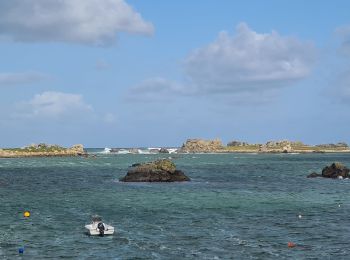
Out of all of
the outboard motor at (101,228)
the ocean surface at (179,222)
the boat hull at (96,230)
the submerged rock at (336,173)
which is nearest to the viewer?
the ocean surface at (179,222)

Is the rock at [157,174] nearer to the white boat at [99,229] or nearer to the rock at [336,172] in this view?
Answer: the rock at [336,172]

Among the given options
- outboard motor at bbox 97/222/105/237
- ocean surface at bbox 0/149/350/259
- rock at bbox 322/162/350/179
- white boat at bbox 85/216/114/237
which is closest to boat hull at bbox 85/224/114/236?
white boat at bbox 85/216/114/237

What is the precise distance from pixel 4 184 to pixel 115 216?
55503mm

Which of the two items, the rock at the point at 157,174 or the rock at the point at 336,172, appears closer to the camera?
the rock at the point at 157,174

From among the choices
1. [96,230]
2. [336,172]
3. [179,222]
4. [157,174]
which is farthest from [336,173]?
[96,230]

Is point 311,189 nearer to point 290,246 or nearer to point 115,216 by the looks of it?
point 115,216

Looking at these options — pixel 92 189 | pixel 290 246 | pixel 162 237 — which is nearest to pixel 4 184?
pixel 92 189

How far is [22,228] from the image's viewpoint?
5584 centimetres

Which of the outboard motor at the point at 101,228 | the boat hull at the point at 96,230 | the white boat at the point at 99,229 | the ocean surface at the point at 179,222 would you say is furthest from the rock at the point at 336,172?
the outboard motor at the point at 101,228

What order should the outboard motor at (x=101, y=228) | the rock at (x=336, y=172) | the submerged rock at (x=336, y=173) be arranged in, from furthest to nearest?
1. the rock at (x=336, y=172)
2. the submerged rock at (x=336, y=173)
3. the outboard motor at (x=101, y=228)

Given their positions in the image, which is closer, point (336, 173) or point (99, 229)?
point (99, 229)

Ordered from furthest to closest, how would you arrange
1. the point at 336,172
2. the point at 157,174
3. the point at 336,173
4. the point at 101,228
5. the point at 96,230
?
1. the point at 336,172
2. the point at 336,173
3. the point at 157,174
4. the point at 96,230
5. the point at 101,228

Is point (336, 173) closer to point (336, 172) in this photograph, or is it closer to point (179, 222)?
point (336, 172)

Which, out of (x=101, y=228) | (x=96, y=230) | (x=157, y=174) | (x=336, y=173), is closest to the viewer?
(x=101, y=228)
